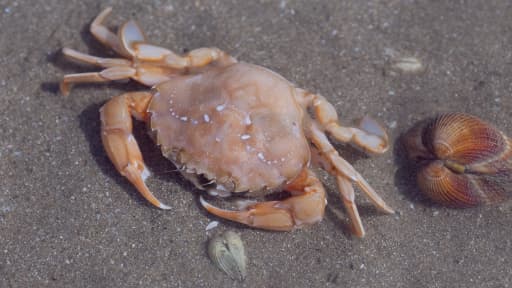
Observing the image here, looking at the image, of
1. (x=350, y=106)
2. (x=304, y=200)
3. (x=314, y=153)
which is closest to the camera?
(x=304, y=200)

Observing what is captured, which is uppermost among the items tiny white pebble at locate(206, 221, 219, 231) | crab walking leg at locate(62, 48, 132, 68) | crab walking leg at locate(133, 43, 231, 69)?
crab walking leg at locate(133, 43, 231, 69)

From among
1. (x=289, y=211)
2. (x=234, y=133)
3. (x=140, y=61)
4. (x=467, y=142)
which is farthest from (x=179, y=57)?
(x=467, y=142)

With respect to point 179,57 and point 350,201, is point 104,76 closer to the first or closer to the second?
point 179,57

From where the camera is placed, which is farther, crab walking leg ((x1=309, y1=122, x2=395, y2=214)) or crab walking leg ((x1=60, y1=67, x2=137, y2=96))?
crab walking leg ((x1=60, y1=67, x2=137, y2=96))

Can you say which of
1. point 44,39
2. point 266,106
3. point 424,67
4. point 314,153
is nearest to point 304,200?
point 314,153

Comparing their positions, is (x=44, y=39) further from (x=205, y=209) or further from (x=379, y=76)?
Result: (x=379, y=76)

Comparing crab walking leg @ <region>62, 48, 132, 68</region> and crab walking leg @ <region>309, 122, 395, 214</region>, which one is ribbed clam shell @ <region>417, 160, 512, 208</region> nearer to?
crab walking leg @ <region>309, 122, 395, 214</region>

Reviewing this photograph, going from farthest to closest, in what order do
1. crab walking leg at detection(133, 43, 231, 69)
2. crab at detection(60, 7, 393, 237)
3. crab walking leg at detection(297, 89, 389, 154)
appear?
crab walking leg at detection(133, 43, 231, 69)
crab walking leg at detection(297, 89, 389, 154)
crab at detection(60, 7, 393, 237)

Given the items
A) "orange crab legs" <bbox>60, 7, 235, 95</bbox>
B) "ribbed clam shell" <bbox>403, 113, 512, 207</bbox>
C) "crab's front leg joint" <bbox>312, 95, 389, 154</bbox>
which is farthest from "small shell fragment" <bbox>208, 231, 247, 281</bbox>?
"ribbed clam shell" <bbox>403, 113, 512, 207</bbox>
